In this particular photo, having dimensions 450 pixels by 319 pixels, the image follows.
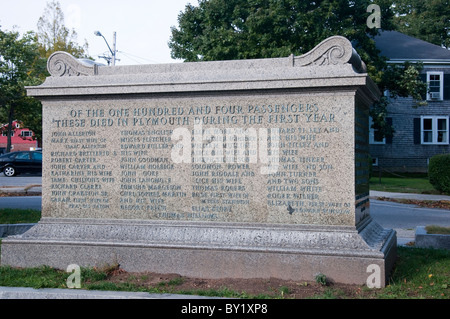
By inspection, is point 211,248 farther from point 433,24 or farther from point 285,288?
point 433,24

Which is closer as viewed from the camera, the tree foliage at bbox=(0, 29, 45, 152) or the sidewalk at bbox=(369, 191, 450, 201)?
the sidewalk at bbox=(369, 191, 450, 201)

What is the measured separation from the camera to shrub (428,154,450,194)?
19562mm

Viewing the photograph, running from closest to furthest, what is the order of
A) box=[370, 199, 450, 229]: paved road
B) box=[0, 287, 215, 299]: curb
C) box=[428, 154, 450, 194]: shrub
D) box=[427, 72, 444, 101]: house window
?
box=[0, 287, 215, 299]: curb → box=[370, 199, 450, 229]: paved road → box=[428, 154, 450, 194]: shrub → box=[427, 72, 444, 101]: house window

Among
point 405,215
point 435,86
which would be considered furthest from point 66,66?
point 435,86

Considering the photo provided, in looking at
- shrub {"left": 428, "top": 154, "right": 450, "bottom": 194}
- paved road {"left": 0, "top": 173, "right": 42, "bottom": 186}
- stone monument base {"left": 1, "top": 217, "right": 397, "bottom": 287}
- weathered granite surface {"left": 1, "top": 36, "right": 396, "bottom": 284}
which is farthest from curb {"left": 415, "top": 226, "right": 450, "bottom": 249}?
paved road {"left": 0, "top": 173, "right": 42, "bottom": 186}

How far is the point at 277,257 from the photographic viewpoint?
6.17m

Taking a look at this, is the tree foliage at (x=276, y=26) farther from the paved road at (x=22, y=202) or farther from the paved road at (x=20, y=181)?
the paved road at (x=22, y=202)

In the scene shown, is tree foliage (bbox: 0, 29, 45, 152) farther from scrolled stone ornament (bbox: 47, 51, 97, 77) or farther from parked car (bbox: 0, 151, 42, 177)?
scrolled stone ornament (bbox: 47, 51, 97, 77)

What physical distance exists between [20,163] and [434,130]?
86.5 feet

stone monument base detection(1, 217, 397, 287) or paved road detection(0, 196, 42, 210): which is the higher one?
stone monument base detection(1, 217, 397, 287)

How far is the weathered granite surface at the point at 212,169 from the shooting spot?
20.6 ft

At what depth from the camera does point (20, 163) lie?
97.5 feet

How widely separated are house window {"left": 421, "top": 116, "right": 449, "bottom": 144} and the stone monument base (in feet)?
98.0
